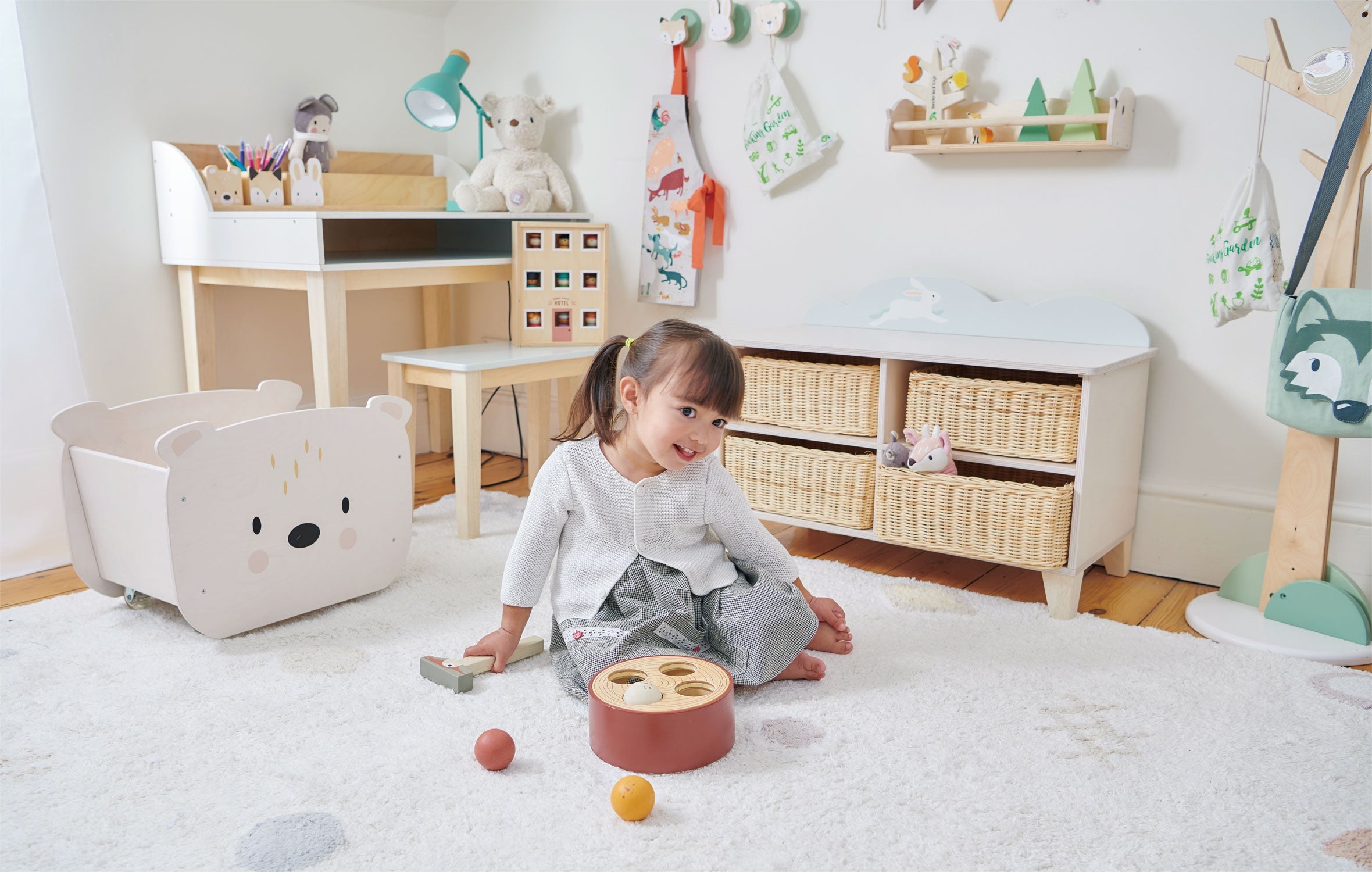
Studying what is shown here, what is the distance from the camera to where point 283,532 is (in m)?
1.68

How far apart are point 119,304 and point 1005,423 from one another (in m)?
1.86

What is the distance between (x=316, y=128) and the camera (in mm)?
2461

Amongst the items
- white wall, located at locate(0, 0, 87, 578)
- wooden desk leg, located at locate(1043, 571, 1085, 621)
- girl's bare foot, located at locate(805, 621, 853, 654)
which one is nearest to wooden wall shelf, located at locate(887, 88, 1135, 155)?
wooden desk leg, located at locate(1043, 571, 1085, 621)

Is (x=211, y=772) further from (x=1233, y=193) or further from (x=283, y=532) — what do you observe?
(x=1233, y=193)

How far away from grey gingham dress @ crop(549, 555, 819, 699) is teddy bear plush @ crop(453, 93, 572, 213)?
1.34 meters

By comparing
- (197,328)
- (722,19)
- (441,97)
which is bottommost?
(197,328)

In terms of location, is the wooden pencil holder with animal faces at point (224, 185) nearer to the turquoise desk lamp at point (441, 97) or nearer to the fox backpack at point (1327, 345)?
the turquoise desk lamp at point (441, 97)

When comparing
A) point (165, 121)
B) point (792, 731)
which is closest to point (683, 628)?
point (792, 731)

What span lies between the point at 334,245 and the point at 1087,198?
1.77 metres

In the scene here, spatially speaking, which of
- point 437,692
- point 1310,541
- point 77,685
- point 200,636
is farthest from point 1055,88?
point 77,685

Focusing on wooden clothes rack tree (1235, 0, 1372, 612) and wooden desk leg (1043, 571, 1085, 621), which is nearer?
wooden clothes rack tree (1235, 0, 1372, 612)

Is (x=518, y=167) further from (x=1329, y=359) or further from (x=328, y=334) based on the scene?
(x=1329, y=359)

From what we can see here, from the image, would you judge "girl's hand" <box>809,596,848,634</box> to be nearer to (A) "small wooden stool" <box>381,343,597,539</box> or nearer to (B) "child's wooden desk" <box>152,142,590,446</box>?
(A) "small wooden stool" <box>381,343,597,539</box>

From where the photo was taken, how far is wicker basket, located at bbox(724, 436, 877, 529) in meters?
1.96
